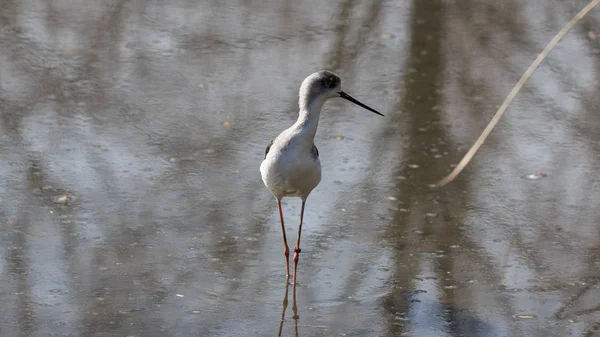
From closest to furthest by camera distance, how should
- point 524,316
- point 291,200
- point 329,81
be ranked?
point 524,316 < point 329,81 < point 291,200

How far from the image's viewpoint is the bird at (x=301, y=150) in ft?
20.0

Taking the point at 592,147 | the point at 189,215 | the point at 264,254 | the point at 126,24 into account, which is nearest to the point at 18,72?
the point at 126,24

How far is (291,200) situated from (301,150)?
66.5 inches

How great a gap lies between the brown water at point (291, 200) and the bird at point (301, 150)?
67cm

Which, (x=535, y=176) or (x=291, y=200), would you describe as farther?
(x=535, y=176)

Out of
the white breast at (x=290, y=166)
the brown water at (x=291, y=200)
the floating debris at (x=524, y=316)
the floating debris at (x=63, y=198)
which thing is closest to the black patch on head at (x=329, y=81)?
the white breast at (x=290, y=166)

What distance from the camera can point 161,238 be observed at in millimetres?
6949

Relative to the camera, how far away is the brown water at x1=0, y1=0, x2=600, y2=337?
6.16m

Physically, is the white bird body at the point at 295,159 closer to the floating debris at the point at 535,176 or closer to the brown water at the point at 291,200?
the brown water at the point at 291,200

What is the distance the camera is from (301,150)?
6094mm

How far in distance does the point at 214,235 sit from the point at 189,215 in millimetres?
367

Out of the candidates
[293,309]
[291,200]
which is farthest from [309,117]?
[291,200]

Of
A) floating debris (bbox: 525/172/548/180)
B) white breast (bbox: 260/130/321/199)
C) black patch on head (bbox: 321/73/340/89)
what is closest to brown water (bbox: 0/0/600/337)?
floating debris (bbox: 525/172/548/180)

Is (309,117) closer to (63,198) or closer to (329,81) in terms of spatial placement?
(329,81)
